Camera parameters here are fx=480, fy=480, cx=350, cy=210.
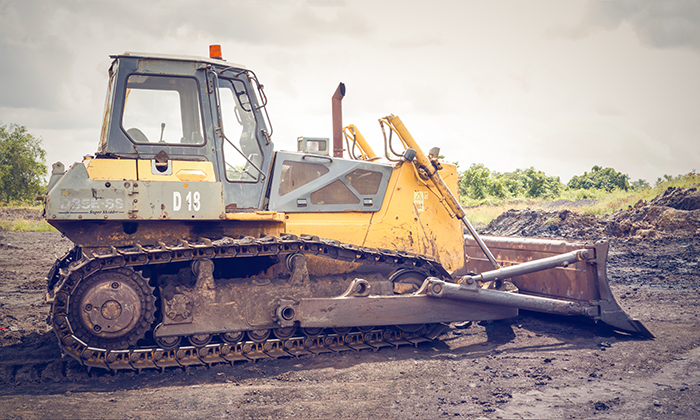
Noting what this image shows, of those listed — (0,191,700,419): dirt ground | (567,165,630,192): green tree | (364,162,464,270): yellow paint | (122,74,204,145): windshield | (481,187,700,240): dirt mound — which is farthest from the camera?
(567,165,630,192): green tree

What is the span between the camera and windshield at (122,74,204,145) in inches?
193

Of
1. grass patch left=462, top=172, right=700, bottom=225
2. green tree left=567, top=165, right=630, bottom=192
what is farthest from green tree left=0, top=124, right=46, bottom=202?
green tree left=567, top=165, right=630, bottom=192

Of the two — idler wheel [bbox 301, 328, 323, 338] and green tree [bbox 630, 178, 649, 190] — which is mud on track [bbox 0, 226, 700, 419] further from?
green tree [bbox 630, 178, 649, 190]

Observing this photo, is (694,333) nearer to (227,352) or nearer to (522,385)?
(522,385)

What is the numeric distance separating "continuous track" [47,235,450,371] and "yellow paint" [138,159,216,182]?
2.06ft

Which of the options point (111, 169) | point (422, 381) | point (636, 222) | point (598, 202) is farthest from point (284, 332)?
point (598, 202)

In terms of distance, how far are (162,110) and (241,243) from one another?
170cm

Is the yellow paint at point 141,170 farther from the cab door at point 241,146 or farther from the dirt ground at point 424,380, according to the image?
the dirt ground at point 424,380

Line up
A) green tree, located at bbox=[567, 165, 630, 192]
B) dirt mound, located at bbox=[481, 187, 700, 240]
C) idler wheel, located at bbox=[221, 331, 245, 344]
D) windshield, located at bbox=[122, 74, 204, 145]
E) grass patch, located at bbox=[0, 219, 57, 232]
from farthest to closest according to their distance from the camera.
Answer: green tree, located at bbox=[567, 165, 630, 192], grass patch, located at bbox=[0, 219, 57, 232], dirt mound, located at bbox=[481, 187, 700, 240], windshield, located at bbox=[122, 74, 204, 145], idler wheel, located at bbox=[221, 331, 245, 344]

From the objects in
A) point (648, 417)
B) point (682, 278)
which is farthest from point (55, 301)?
point (682, 278)

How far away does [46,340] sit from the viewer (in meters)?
5.54

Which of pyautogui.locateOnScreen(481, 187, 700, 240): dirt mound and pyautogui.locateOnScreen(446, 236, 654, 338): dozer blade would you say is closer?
pyautogui.locateOnScreen(446, 236, 654, 338): dozer blade

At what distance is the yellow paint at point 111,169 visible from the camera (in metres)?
4.46

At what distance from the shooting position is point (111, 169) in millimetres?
4531
